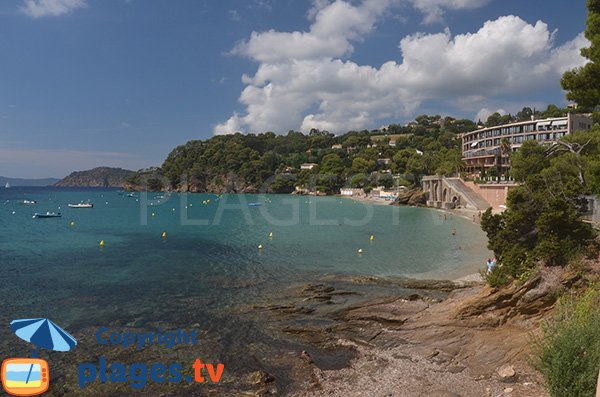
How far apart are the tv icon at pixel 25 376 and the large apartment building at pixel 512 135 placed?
90.4 meters

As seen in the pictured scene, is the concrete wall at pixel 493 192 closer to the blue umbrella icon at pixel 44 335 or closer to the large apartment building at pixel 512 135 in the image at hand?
the large apartment building at pixel 512 135

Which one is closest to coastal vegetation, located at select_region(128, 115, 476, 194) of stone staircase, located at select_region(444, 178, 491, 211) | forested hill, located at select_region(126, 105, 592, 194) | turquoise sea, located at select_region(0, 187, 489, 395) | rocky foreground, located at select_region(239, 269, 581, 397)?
forested hill, located at select_region(126, 105, 592, 194)

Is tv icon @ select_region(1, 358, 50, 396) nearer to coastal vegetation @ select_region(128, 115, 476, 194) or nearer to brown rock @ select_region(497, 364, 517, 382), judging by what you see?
brown rock @ select_region(497, 364, 517, 382)

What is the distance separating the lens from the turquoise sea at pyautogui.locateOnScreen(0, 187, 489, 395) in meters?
18.9

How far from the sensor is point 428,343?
50.0 feet

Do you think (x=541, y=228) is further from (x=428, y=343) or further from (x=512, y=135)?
(x=512, y=135)

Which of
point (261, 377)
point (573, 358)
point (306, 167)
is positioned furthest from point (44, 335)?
point (306, 167)

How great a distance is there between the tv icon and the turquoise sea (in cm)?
608

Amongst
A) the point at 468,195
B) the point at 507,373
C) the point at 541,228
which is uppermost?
the point at 468,195

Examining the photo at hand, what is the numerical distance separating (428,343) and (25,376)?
42.7 ft

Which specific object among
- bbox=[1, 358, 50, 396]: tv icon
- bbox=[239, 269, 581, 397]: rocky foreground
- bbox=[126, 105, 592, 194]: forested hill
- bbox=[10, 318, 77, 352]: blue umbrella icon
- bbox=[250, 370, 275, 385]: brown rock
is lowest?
bbox=[250, 370, 275, 385]: brown rock

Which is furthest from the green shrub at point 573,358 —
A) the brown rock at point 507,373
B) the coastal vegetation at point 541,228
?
the coastal vegetation at point 541,228

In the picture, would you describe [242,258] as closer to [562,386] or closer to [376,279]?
[376,279]

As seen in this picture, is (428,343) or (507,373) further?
(428,343)
